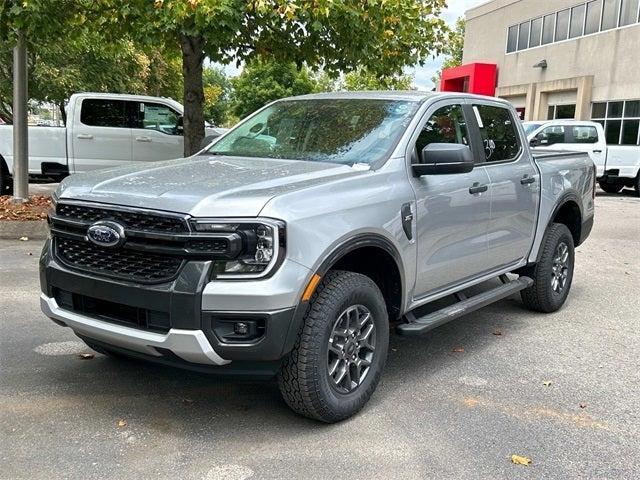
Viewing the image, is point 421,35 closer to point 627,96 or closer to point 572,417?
point 572,417

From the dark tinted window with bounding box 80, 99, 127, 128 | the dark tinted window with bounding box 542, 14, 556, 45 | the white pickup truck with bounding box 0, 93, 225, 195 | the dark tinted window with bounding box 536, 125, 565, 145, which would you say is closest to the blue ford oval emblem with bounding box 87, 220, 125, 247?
the white pickup truck with bounding box 0, 93, 225, 195

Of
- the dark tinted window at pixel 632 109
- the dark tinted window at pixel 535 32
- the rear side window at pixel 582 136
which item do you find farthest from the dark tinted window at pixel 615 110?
the rear side window at pixel 582 136

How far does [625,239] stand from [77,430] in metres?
9.40

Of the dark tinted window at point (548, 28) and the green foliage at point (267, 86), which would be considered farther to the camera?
the green foliage at point (267, 86)

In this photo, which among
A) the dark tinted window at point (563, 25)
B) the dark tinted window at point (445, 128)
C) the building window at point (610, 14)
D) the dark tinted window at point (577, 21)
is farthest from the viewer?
the dark tinted window at point (563, 25)

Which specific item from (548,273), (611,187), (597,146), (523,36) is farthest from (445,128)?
(523,36)

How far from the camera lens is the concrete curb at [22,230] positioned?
891 centimetres

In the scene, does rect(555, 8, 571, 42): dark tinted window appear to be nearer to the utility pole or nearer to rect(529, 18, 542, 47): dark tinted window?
rect(529, 18, 542, 47): dark tinted window

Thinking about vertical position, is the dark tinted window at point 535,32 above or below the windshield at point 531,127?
above

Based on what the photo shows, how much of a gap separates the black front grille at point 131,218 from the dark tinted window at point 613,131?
26.7 meters

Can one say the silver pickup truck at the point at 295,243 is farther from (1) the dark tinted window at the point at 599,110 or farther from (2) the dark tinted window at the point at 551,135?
(1) the dark tinted window at the point at 599,110

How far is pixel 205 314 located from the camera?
10.4ft

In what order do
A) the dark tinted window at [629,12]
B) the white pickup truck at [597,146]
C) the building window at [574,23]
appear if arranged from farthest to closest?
the building window at [574,23] < the dark tinted window at [629,12] < the white pickup truck at [597,146]

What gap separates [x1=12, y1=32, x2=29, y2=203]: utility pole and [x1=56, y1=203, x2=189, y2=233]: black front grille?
710cm
